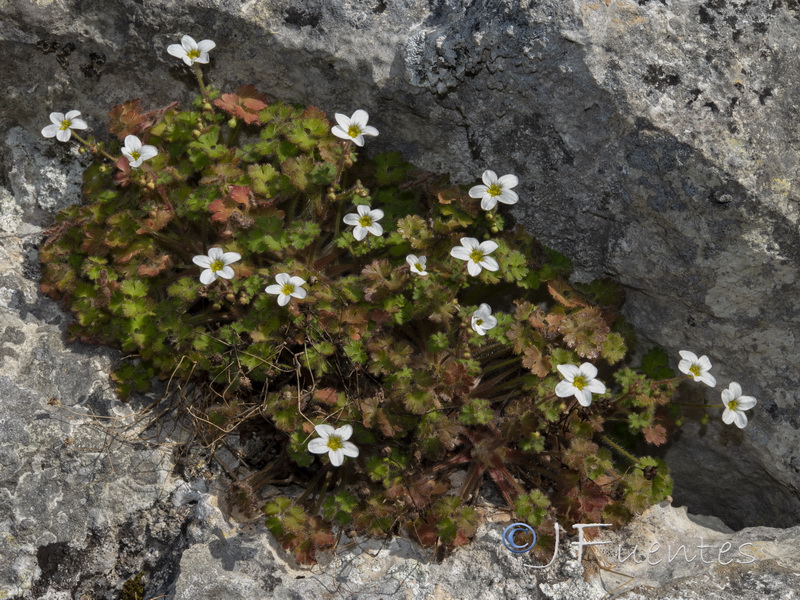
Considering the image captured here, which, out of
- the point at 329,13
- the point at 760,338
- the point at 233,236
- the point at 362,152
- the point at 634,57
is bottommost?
the point at 233,236

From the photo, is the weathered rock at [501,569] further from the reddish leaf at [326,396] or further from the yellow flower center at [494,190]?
the yellow flower center at [494,190]

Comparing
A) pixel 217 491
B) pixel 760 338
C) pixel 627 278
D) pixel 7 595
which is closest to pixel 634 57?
pixel 627 278

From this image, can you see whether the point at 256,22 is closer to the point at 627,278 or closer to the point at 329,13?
the point at 329,13

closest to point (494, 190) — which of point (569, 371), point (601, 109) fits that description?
point (601, 109)

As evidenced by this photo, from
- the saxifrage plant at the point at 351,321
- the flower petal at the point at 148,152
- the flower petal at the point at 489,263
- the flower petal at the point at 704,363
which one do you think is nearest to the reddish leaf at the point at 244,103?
the saxifrage plant at the point at 351,321

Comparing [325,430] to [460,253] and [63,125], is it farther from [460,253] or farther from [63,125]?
[63,125]

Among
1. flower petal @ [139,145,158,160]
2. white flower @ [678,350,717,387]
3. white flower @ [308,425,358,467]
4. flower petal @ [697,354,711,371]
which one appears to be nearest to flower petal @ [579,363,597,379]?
white flower @ [678,350,717,387]
